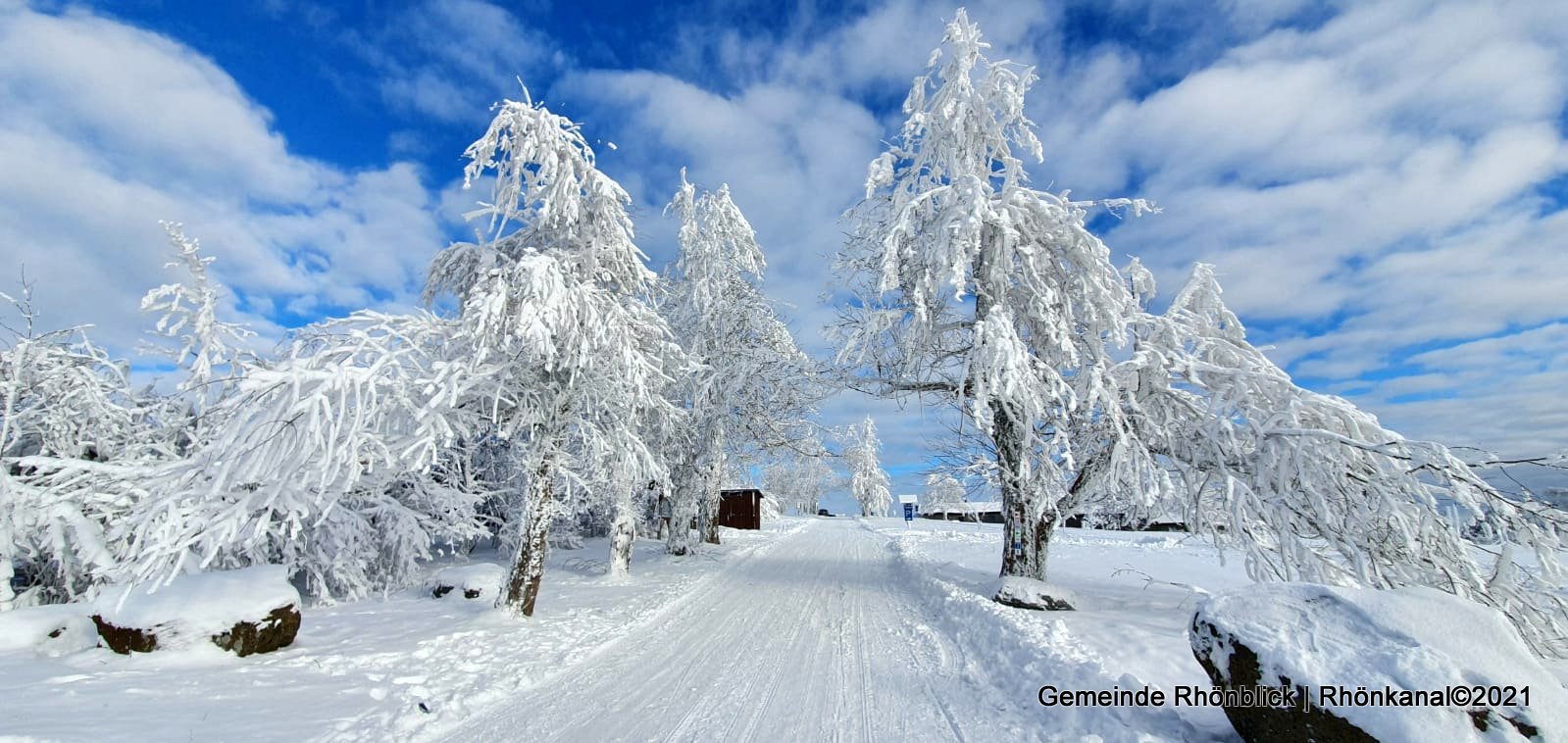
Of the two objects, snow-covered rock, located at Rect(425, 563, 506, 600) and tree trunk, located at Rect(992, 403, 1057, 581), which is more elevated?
tree trunk, located at Rect(992, 403, 1057, 581)

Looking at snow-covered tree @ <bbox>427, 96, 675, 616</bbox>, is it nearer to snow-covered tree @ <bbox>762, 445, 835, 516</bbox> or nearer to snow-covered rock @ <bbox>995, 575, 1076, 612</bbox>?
snow-covered rock @ <bbox>995, 575, 1076, 612</bbox>

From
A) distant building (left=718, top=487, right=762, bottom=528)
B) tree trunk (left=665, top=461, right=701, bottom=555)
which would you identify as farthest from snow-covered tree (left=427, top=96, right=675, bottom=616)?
distant building (left=718, top=487, right=762, bottom=528)

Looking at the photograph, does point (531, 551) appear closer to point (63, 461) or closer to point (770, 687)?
point (770, 687)

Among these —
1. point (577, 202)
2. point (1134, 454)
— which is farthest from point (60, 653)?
point (1134, 454)

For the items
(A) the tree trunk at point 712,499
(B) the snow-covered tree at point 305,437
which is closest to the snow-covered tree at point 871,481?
(A) the tree trunk at point 712,499

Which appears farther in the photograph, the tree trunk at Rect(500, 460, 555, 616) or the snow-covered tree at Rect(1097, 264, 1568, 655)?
the tree trunk at Rect(500, 460, 555, 616)

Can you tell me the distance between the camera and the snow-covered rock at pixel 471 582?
1091cm

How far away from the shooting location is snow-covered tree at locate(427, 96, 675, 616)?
9102 mm

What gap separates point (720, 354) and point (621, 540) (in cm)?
621

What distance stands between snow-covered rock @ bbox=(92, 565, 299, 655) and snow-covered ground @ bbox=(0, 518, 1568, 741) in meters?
0.21

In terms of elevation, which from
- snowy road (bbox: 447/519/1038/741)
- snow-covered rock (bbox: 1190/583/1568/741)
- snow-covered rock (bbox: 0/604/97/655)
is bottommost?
snowy road (bbox: 447/519/1038/741)

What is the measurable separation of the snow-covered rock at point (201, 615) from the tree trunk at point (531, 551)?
2.82 meters

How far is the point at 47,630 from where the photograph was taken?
688cm

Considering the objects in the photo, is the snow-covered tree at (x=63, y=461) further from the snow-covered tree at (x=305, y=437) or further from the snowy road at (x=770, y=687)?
the snowy road at (x=770, y=687)
